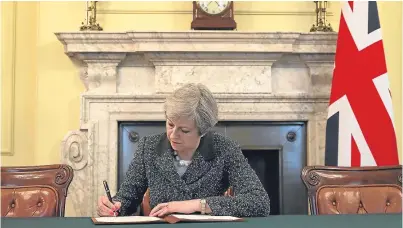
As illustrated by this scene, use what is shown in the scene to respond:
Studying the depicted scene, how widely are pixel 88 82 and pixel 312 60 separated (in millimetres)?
1544

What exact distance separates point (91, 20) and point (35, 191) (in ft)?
5.82

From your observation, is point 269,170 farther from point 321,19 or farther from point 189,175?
point 189,175

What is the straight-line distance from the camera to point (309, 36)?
11.6ft

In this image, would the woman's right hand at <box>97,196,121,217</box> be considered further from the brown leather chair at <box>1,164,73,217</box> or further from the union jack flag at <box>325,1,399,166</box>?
the union jack flag at <box>325,1,399,166</box>

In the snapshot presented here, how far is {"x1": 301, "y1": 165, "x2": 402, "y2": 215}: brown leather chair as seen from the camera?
2.10 m

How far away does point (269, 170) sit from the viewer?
12.6 feet

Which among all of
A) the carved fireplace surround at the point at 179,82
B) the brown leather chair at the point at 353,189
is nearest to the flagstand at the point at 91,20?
the carved fireplace surround at the point at 179,82

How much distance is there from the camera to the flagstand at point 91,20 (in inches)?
140

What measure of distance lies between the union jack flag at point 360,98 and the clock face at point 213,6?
2.54 feet

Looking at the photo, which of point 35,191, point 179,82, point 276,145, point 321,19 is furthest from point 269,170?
point 35,191

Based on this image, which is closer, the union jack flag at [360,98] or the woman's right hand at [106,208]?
the woman's right hand at [106,208]

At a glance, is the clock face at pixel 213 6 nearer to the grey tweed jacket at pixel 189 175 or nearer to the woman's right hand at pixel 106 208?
the grey tweed jacket at pixel 189 175

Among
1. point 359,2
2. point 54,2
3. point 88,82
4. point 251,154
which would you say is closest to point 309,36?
point 359,2

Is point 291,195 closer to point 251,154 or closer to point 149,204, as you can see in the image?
point 251,154
